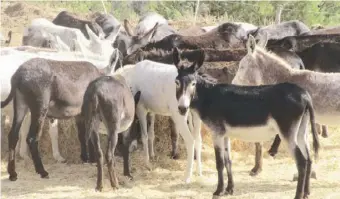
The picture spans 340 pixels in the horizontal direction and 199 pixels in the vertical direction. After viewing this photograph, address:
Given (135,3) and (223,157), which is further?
(135,3)

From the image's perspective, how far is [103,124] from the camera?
22.1 ft

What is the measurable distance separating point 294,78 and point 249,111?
1.20 meters

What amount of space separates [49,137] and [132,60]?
5.83ft

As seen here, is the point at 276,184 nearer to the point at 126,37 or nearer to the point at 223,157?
the point at 223,157

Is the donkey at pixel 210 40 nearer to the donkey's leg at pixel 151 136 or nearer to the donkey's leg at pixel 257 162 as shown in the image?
the donkey's leg at pixel 151 136

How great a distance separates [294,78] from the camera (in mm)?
6754

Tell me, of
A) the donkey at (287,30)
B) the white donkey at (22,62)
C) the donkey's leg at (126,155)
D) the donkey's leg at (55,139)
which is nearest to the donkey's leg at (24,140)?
the white donkey at (22,62)

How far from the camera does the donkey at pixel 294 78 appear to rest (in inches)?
256

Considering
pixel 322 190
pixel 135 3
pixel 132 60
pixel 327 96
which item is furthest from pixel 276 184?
pixel 135 3

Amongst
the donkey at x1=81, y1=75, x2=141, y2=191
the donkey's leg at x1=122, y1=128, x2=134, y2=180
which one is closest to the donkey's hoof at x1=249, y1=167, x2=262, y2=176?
the donkey's leg at x1=122, y1=128, x2=134, y2=180

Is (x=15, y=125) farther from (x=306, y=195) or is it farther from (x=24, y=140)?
(x=306, y=195)

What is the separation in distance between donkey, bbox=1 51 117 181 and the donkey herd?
0.01 metres

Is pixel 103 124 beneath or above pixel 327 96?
beneath

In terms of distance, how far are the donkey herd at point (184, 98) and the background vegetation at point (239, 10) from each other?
12937 millimetres
